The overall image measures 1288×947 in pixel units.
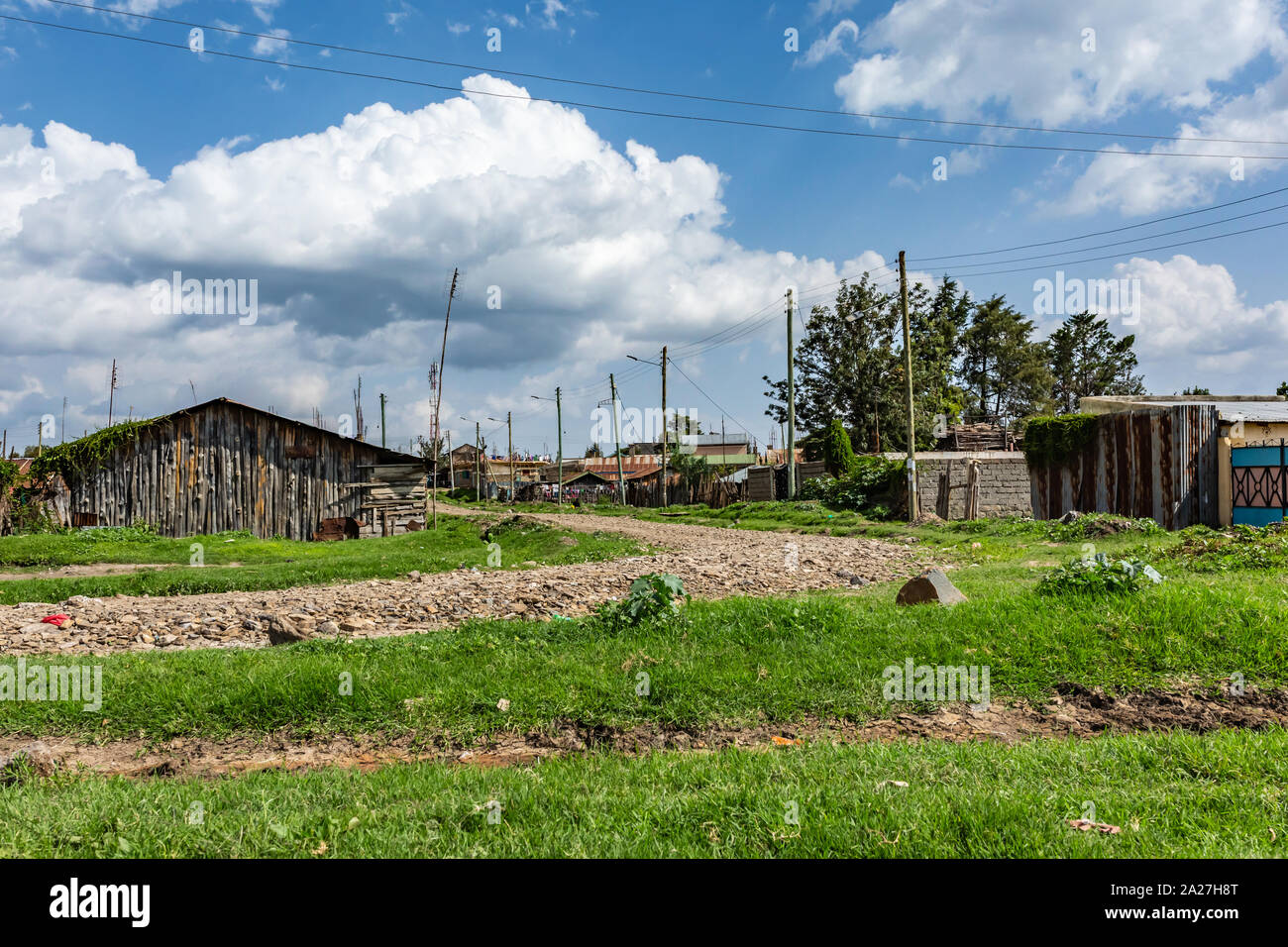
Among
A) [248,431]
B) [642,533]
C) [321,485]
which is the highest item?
[248,431]

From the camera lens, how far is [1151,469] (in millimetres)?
18938

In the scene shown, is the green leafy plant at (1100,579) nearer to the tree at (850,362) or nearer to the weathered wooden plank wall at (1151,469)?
the weathered wooden plank wall at (1151,469)

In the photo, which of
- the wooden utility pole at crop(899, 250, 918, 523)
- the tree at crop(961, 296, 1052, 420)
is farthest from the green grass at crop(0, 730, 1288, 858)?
the tree at crop(961, 296, 1052, 420)

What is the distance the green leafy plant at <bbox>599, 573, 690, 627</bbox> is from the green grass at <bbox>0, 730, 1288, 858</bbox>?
114 inches

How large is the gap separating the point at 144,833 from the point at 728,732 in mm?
3615

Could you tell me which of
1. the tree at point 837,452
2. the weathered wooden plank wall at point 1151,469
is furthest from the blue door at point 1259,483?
the tree at point 837,452

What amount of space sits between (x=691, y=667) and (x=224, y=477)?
84.3ft

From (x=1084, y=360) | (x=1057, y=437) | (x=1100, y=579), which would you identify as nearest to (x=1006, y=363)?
(x=1084, y=360)

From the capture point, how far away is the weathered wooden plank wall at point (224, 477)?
26625 mm

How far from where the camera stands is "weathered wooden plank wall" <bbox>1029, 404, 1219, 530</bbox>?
17953mm

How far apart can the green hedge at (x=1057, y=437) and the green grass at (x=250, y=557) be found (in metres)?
12.0

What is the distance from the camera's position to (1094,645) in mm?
6777
